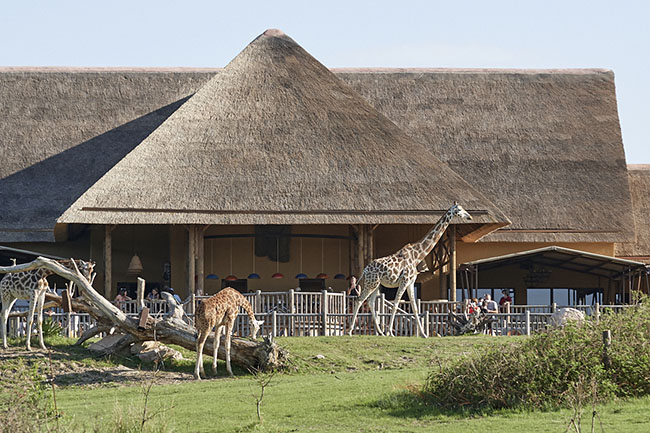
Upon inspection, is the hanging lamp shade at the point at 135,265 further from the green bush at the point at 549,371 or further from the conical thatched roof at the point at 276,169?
the green bush at the point at 549,371

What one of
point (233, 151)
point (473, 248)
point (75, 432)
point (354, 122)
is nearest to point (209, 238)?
point (233, 151)

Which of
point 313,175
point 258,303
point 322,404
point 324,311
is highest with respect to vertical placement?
point 313,175

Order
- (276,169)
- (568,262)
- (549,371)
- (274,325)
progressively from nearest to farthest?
(549,371)
(274,325)
(276,169)
(568,262)

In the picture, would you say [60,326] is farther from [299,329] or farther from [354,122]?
[354,122]

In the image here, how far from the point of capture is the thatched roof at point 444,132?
3462 cm

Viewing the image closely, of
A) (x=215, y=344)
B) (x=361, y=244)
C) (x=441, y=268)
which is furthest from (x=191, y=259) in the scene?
(x=215, y=344)

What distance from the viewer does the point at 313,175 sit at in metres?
31.7

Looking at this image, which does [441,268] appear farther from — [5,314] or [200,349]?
[5,314]

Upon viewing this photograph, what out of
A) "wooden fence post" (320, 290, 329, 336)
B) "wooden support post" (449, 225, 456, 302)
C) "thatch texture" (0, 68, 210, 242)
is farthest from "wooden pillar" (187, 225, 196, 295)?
"wooden support post" (449, 225, 456, 302)

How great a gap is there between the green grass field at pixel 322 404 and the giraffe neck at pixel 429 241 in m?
4.16

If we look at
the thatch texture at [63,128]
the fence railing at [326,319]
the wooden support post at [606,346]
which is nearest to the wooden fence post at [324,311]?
the fence railing at [326,319]

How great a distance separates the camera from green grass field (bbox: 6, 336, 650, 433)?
560 inches

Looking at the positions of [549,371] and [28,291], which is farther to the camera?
[28,291]

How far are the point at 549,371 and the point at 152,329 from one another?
8.47m
